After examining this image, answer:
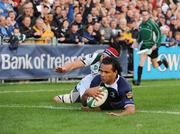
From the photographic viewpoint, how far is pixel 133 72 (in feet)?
72.4

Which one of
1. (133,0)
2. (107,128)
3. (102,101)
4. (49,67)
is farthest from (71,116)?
(133,0)

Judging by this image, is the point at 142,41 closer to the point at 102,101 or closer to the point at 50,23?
the point at 50,23

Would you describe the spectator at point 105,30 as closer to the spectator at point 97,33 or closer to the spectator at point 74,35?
the spectator at point 97,33

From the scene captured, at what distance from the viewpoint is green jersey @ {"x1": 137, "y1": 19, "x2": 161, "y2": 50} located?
19.8 meters

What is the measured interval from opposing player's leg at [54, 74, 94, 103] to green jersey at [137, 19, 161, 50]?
7.78 meters

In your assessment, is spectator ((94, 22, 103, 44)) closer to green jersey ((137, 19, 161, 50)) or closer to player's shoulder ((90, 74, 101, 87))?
green jersey ((137, 19, 161, 50))

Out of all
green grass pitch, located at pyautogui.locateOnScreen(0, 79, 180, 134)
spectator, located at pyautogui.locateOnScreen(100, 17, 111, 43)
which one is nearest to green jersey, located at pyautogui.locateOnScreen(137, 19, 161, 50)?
spectator, located at pyautogui.locateOnScreen(100, 17, 111, 43)

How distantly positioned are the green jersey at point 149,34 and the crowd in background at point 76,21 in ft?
3.26

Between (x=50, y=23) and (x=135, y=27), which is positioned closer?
(x=50, y=23)

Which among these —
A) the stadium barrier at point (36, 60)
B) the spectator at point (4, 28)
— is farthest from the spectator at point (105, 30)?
the spectator at point (4, 28)

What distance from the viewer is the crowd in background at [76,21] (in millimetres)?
19250

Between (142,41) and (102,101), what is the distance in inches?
382

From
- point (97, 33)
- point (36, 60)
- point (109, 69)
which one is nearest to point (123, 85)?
point (109, 69)

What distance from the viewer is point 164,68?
23.2 meters
